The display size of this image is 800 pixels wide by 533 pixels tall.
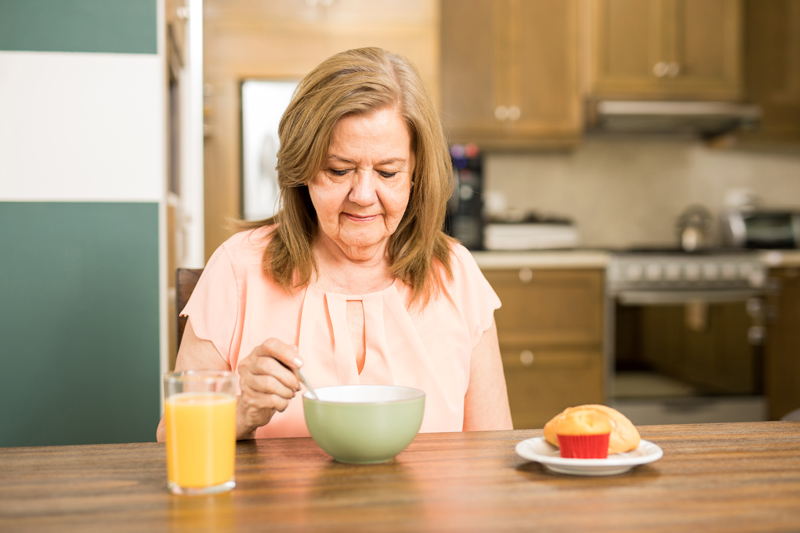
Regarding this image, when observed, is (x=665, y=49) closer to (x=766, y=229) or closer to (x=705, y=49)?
(x=705, y=49)

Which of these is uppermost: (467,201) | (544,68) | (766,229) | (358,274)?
(544,68)

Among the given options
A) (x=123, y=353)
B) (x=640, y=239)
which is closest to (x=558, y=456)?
(x=123, y=353)

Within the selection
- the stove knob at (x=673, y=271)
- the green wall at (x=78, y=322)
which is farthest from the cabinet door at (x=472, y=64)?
the green wall at (x=78, y=322)

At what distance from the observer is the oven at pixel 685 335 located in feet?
10.1

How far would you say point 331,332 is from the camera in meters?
1.13

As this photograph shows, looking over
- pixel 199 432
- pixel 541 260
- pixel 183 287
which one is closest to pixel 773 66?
pixel 541 260

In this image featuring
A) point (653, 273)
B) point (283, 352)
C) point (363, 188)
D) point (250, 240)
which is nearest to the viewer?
point (283, 352)

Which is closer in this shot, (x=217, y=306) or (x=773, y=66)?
(x=217, y=306)

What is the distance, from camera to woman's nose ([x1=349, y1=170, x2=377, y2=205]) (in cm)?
110

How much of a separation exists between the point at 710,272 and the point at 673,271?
17cm

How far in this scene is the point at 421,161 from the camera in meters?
1.19

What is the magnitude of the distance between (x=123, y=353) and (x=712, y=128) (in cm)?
304

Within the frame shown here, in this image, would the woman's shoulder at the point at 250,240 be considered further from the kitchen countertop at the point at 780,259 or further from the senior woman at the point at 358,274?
the kitchen countertop at the point at 780,259

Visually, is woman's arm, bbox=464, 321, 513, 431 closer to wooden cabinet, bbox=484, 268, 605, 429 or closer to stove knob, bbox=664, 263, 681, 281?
wooden cabinet, bbox=484, 268, 605, 429
